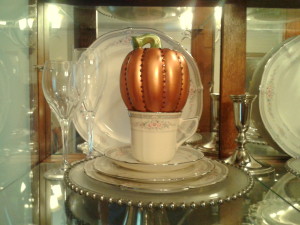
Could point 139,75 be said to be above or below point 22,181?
above

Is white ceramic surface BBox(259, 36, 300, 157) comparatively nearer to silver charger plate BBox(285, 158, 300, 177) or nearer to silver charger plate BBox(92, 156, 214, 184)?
silver charger plate BBox(285, 158, 300, 177)

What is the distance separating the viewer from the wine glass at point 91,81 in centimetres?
53

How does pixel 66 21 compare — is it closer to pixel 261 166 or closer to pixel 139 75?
pixel 139 75

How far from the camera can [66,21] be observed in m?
0.63

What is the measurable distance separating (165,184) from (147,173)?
32 millimetres

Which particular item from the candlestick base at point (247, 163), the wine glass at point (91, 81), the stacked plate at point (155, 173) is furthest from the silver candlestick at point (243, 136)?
the wine glass at point (91, 81)

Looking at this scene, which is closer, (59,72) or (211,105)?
(59,72)

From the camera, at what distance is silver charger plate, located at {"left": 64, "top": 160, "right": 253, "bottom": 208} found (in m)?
0.31

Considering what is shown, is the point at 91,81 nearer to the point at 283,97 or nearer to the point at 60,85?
the point at 60,85

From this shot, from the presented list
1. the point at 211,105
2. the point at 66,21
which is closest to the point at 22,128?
the point at 66,21

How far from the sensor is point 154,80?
38 cm

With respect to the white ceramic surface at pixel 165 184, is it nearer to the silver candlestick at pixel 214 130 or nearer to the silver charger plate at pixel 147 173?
the silver charger plate at pixel 147 173

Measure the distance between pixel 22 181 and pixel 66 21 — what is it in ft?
1.02

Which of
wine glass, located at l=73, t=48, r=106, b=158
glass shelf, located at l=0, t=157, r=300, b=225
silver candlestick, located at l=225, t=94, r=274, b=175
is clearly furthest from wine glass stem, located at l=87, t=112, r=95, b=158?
silver candlestick, located at l=225, t=94, r=274, b=175
